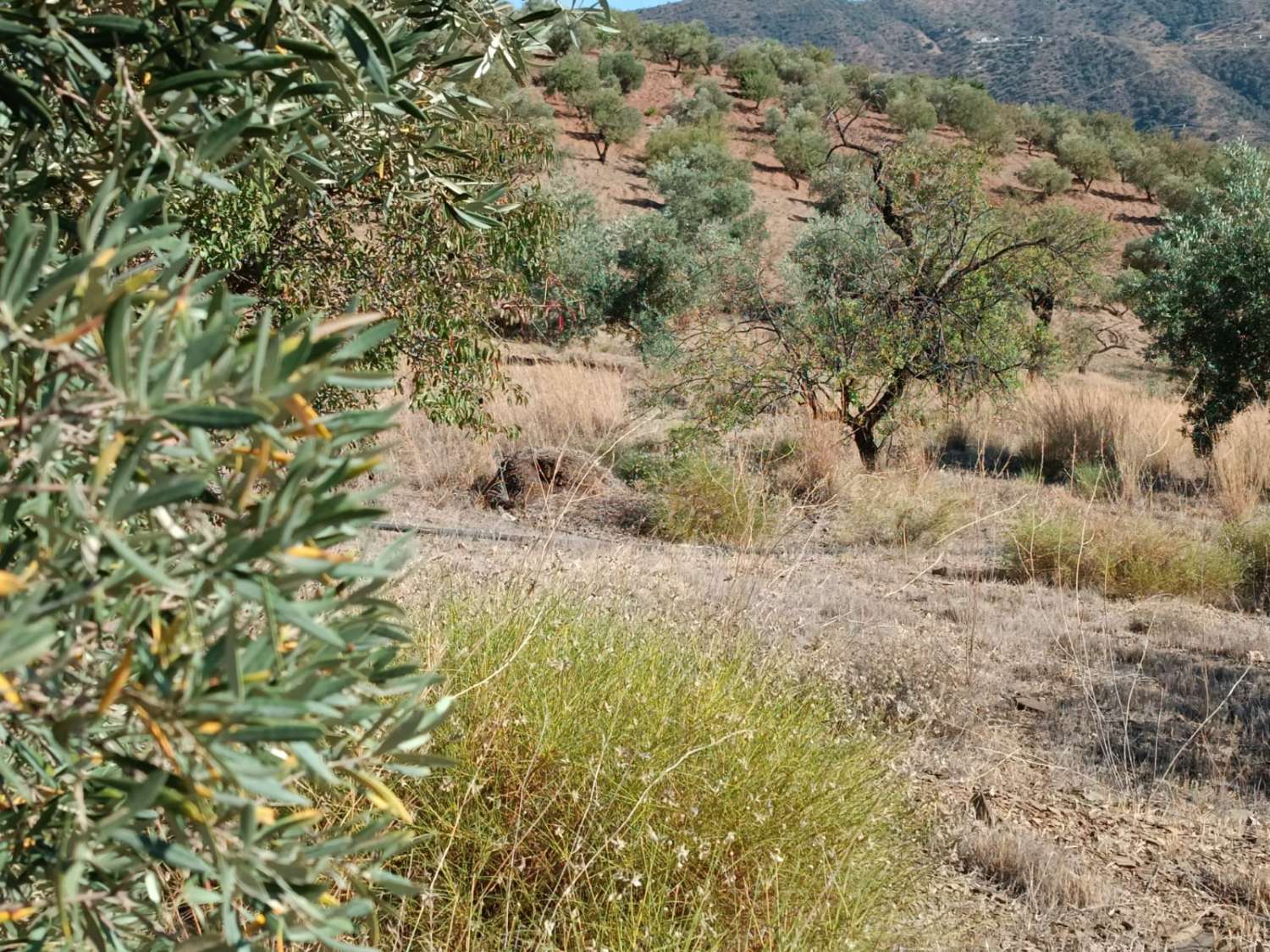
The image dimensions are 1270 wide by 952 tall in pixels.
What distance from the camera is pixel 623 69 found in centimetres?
3881

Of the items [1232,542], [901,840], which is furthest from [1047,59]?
[901,840]

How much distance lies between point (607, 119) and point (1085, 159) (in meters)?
16.7

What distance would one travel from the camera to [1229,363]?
436 inches

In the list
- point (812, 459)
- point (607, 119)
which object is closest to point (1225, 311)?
point (812, 459)

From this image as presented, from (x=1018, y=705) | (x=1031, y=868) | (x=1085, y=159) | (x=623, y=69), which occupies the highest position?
(x=623, y=69)

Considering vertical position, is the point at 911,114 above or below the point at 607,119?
above

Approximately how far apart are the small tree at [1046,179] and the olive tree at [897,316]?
89.0 ft

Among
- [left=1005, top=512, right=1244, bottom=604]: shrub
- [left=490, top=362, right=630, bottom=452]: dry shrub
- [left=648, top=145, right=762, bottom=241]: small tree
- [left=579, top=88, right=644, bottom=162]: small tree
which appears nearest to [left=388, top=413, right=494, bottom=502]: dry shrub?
[left=490, top=362, right=630, bottom=452]: dry shrub

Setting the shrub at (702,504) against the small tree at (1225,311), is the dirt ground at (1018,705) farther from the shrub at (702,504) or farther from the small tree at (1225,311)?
the small tree at (1225,311)

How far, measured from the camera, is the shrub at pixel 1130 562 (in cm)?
719

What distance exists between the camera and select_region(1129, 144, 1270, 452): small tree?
10648 millimetres

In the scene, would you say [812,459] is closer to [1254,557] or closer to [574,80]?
[1254,557]

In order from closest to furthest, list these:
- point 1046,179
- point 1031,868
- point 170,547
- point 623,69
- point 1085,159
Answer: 1. point 170,547
2. point 1031,868
3. point 1046,179
4. point 1085,159
5. point 623,69

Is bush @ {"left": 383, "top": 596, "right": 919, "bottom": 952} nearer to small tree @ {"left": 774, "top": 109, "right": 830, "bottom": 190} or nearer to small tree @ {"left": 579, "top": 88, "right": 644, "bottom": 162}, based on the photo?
small tree @ {"left": 774, "top": 109, "right": 830, "bottom": 190}
